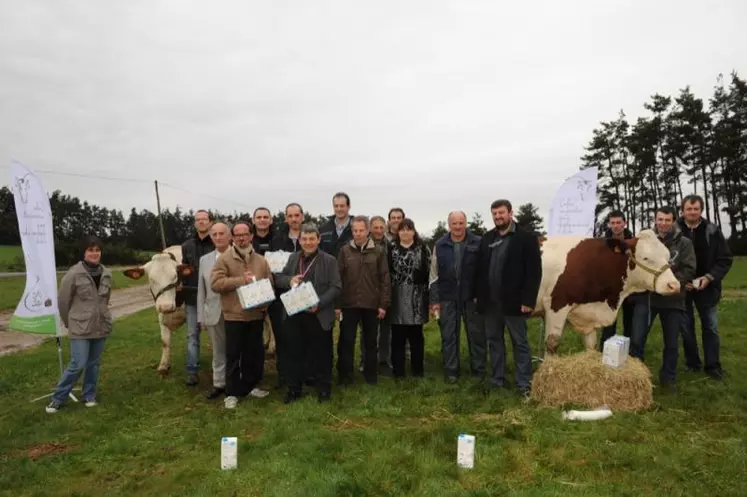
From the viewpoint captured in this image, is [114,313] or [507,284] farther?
[114,313]

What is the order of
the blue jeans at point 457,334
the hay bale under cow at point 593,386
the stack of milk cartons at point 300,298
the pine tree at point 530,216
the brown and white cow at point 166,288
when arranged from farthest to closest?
the pine tree at point 530,216 → the brown and white cow at point 166,288 → the blue jeans at point 457,334 → the stack of milk cartons at point 300,298 → the hay bale under cow at point 593,386

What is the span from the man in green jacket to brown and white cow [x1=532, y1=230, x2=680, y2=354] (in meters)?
0.20

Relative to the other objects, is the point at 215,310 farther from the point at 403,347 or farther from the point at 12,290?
the point at 12,290

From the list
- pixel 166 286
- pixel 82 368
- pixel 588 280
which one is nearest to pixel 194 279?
pixel 166 286

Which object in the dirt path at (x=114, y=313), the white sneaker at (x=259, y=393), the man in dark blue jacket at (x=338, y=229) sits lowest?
the dirt path at (x=114, y=313)

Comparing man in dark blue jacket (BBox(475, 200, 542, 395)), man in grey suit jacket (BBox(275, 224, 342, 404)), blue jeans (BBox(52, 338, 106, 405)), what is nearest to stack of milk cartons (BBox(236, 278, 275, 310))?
man in grey suit jacket (BBox(275, 224, 342, 404))

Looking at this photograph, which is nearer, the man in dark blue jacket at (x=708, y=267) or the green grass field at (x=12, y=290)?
the man in dark blue jacket at (x=708, y=267)

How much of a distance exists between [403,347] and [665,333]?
135 inches

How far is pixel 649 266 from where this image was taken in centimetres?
650

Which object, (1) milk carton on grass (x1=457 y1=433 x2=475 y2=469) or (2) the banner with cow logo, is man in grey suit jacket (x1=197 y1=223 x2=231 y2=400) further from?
(1) milk carton on grass (x1=457 y1=433 x2=475 y2=469)

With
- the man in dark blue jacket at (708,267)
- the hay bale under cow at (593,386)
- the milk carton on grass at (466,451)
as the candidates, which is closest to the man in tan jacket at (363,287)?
the hay bale under cow at (593,386)

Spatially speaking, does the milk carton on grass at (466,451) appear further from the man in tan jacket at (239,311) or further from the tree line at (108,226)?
the tree line at (108,226)

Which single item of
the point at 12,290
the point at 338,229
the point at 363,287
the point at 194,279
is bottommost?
the point at 12,290

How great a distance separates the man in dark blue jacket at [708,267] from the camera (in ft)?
21.5
